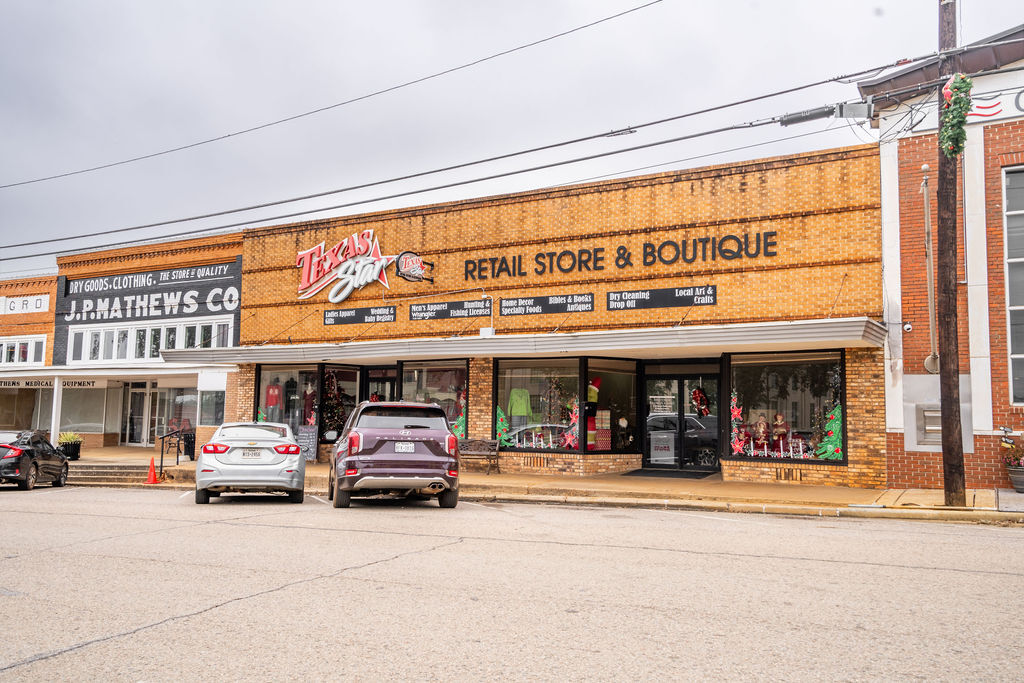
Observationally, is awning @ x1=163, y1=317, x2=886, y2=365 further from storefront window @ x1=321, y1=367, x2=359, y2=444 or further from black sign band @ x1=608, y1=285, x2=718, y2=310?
black sign band @ x1=608, y1=285, x2=718, y2=310

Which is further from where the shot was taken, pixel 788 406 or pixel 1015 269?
pixel 788 406

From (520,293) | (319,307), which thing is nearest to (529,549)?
(520,293)

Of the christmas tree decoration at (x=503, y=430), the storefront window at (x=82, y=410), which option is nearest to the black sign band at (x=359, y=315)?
the christmas tree decoration at (x=503, y=430)

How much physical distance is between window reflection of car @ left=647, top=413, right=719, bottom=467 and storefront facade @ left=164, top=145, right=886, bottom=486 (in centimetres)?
5

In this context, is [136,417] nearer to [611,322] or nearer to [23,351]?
[23,351]

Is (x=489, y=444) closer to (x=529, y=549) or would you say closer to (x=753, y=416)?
(x=753, y=416)

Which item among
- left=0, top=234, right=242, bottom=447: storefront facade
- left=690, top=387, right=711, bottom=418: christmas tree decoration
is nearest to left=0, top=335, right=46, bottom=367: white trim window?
left=0, top=234, right=242, bottom=447: storefront facade

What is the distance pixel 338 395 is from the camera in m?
24.8

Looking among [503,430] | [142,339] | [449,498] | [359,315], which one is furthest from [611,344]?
[142,339]

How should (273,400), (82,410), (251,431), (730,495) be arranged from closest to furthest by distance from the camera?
(251,431) < (730,495) < (273,400) < (82,410)

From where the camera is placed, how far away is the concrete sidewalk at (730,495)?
1354 centimetres

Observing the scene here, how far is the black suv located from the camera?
18109 millimetres

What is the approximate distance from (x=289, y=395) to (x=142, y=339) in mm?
8554

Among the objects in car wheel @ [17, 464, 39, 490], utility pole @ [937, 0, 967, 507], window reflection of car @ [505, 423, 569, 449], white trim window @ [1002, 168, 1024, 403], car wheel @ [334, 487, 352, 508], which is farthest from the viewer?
window reflection of car @ [505, 423, 569, 449]
